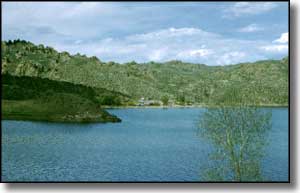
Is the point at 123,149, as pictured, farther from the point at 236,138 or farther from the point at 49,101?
the point at 236,138

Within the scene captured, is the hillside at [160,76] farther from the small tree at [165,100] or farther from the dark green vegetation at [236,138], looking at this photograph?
the dark green vegetation at [236,138]

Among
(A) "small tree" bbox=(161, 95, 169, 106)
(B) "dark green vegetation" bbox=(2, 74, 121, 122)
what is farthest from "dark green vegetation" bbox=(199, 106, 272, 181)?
(B) "dark green vegetation" bbox=(2, 74, 121, 122)

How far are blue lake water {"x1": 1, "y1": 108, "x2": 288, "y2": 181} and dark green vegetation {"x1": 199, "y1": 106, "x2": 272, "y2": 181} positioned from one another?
0.25 ft

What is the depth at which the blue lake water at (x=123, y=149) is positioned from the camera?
5.75 meters

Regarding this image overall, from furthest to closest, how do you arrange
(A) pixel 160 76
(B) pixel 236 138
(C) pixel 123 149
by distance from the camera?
(A) pixel 160 76, (B) pixel 236 138, (C) pixel 123 149

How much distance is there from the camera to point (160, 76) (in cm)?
614

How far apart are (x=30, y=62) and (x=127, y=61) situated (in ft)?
2.92

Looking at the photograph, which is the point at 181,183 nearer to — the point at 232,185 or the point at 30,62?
the point at 232,185

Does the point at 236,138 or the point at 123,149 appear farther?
the point at 236,138

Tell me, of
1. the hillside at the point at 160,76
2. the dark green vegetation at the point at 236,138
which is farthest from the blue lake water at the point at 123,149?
→ the hillside at the point at 160,76

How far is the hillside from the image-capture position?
230 inches

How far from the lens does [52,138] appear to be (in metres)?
5.86

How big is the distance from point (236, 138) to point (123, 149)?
104 cm

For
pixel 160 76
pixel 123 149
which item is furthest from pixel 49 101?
pixel 160 76
